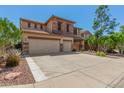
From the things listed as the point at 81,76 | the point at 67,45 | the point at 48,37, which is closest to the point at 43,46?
the point at 48,37

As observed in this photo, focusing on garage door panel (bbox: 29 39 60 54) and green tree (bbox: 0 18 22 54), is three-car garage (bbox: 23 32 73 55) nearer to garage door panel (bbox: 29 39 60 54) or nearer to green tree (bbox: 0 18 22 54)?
garage door panel (bbox: 29 39 60 54)

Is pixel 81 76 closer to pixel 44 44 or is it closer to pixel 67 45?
pixel 44 44

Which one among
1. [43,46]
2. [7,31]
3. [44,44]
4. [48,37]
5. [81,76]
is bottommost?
[81,76]

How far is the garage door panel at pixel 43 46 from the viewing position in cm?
1329

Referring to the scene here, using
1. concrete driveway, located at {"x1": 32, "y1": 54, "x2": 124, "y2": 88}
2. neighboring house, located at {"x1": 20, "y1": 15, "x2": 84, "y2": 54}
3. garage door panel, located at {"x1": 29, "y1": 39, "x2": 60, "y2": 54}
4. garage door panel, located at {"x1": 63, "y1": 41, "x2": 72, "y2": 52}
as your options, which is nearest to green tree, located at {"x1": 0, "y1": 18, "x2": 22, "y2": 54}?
neighboring house, located at {"x1": 20, "y1": 15, "x2": 84, "y2": 54}

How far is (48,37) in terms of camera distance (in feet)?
49.0

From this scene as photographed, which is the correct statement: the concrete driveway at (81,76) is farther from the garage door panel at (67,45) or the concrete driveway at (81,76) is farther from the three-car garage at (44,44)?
the garage door panel at (67,45)

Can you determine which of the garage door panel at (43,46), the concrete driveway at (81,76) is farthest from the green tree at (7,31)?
the concrete driveway at (81,76)

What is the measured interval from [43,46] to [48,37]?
5.29 feet
